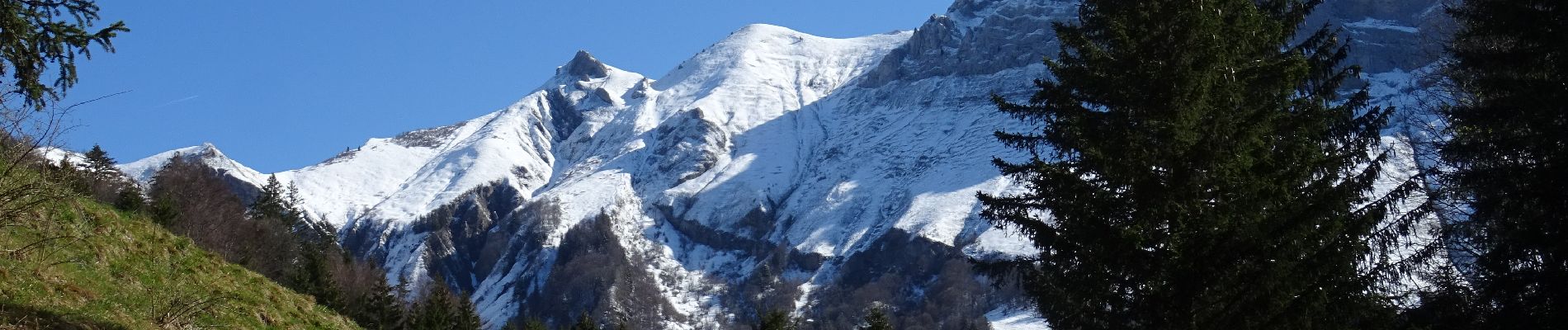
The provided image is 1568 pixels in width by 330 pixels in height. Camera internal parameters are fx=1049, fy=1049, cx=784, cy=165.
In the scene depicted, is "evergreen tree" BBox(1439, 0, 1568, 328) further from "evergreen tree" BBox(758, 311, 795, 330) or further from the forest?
"evergreen tree" BBox(758, 311, 795, 330)

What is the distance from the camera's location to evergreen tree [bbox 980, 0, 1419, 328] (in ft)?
39.7

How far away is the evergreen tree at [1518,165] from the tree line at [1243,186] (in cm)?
3

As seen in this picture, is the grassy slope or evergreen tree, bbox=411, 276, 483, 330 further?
evergreen tree, bbox=411, 276, 483, 330

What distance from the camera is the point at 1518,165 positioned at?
14609 millimetres

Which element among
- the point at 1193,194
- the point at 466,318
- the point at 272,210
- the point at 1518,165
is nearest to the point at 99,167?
the point at 1193,194

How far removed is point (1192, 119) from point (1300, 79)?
2.62 m

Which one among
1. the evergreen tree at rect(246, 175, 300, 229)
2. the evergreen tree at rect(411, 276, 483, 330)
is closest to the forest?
the evergreen tree at rect(411, 276, 483, 330)

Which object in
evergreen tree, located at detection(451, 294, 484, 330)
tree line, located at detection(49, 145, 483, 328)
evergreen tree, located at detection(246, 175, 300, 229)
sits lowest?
evergreen tree, located at detection(451, 294, 484, 330)

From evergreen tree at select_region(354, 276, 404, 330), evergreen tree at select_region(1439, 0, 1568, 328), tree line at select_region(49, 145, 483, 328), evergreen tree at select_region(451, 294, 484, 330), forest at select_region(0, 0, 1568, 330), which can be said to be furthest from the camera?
evergreen tree at select_region(451, 294, 484, 330)

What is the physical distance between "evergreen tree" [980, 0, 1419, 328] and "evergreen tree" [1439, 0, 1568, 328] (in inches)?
92.0

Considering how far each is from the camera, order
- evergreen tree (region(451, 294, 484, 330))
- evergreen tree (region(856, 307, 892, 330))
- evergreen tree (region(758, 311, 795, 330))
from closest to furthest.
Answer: evergreen tree (region(758, 311, 795, 330)) < evergreen tree (region(856, 307, 892, 330)) < evergreen tree (region(451, 294, 484, 330))

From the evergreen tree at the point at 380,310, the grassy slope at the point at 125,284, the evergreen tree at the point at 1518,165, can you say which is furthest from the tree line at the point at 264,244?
the evergreen tree at the point at 1518,165

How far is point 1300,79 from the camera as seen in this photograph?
13.9 meters

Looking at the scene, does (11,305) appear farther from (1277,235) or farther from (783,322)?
(783,322)
